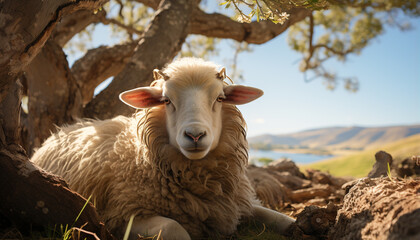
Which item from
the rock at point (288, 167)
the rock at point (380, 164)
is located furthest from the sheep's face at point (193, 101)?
the rock at point (288, 167)

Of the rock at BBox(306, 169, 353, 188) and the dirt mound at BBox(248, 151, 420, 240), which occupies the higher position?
the dirt mound at BBox(248, 151, 420, 240)

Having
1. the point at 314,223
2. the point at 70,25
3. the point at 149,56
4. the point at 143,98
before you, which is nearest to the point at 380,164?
the point at 314,223

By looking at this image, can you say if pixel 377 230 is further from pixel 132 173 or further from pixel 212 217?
pixel 132 173

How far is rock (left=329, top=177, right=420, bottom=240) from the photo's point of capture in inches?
57.2

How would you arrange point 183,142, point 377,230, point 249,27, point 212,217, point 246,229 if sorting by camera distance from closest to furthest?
point 377,230, point 183,142, point 212,217, point 246,229, point 249,27

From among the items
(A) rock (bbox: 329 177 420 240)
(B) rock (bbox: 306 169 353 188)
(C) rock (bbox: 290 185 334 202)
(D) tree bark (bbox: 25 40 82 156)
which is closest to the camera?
(A) rock (bbox: 329 177 420 240)

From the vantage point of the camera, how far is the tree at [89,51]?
6.51 feet

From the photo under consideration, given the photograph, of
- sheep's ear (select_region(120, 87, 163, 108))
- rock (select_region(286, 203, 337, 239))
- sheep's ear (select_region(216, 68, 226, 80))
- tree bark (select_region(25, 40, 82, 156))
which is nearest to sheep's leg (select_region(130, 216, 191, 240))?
rock (select_region(286, 203, 337, 239))

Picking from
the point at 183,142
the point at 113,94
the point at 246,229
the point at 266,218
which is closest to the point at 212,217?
the point at 246,229

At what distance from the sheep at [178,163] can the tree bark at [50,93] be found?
6.40ft

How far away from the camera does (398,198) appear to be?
1658 mm

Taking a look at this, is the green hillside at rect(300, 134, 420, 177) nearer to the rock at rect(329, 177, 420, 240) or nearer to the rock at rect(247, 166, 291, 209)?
the rock at rect(247, 166, 291, 209)

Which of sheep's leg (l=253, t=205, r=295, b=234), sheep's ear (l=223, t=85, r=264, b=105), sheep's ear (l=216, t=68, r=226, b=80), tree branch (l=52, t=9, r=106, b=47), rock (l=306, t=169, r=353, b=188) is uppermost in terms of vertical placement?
tree branch (l=52, t=9, r=106, b=47)

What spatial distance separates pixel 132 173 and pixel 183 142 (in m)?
0.82
